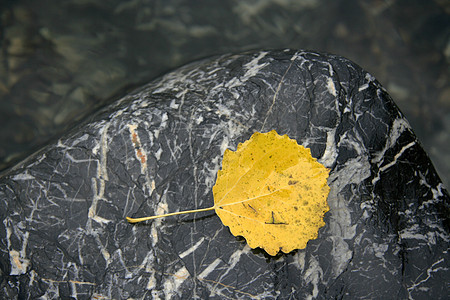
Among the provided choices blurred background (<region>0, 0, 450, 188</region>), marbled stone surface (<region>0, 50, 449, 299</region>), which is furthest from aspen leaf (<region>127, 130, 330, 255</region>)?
blurred background (<region>0, 0, 450, 188</region>)

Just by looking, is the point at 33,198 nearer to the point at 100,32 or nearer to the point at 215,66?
the point at 215,66

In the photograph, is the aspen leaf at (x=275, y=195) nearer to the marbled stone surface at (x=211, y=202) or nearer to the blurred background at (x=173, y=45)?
the marbled stone surface at (x=211, y=202)

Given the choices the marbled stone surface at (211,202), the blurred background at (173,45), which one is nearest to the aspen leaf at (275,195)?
the marbled stone surface at (211,202)

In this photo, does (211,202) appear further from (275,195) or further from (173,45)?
(173,45)

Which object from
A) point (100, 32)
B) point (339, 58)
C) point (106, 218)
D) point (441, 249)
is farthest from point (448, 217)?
point (100, 32)

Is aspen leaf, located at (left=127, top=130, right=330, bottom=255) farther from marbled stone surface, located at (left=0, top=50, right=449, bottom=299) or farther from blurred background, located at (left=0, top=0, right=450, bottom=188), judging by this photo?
blurred background, located at (left=0, top=0, right=450, bottom=188)

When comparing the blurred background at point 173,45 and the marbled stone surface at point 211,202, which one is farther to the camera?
the blurred background at point 173,45
